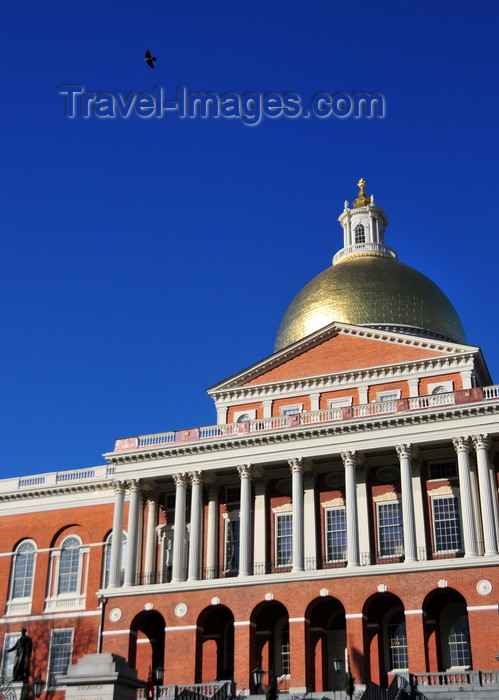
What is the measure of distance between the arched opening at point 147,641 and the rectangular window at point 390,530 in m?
11.2

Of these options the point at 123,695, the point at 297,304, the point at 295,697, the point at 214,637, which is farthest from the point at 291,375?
the point at 123,695

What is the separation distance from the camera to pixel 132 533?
49.4 m

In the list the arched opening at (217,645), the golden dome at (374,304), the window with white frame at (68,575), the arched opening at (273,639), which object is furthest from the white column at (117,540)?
the golden dome at (374,304)

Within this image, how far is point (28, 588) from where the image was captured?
54.8 metres

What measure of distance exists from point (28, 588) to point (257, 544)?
14665mm

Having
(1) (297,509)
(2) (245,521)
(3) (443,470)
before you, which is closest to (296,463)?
(1) (297,509)

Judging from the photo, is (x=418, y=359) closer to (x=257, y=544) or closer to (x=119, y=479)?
(x=257, y=544)

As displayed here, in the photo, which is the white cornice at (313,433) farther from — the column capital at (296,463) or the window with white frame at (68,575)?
the window with white frame at (68,575)

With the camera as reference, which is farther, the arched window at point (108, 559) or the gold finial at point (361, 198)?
the gold finial at point (361, 198)

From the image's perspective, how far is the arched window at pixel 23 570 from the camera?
54.9 m

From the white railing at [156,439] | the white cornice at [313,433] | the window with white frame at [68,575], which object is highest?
the white railing at [156,439]

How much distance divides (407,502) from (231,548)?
9657 millimetres

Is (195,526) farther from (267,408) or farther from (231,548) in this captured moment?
(267,408)

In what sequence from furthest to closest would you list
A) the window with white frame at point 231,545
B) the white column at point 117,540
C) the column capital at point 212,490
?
the column capital at point 212,490
the white column at point 117,540
the window with white frame at point 231,545
